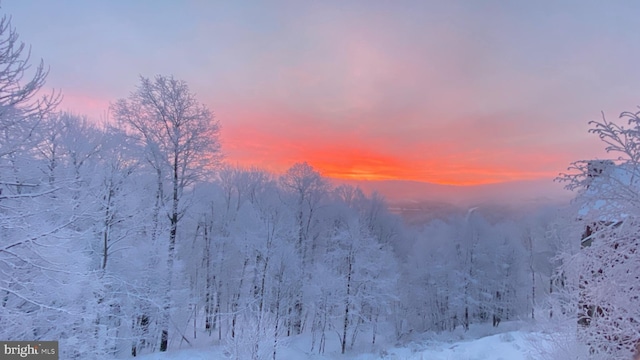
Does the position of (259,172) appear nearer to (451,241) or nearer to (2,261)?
(451,241)

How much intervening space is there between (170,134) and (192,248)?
1321 cm

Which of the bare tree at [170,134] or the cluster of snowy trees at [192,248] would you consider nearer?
the cluster of snowy trees at [192,248]

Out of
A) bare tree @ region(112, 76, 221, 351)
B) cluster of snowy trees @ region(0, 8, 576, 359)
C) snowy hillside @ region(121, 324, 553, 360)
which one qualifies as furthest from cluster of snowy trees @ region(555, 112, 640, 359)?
bare tree @ region(112, 76, 221, 351)

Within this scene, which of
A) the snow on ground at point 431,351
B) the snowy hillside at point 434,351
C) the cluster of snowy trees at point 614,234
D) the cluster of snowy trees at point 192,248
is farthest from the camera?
the snow on ground at point 431,351

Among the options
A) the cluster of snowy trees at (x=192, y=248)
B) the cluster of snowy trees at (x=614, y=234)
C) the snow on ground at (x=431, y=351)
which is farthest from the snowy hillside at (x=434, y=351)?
the cluster of snowy trees at (x=614, y=234)

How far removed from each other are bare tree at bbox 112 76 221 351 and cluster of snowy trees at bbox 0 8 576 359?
55 millimetres

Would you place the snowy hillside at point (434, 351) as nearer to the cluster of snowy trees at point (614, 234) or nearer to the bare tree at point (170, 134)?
the bare tree at point (170, 134)

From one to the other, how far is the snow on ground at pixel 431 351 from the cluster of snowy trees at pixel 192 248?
1.13 metres

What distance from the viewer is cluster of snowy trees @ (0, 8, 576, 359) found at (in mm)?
6301

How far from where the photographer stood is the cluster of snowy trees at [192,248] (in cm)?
630

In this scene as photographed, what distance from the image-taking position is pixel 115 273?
11.9m

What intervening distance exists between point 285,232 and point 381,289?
8446 mm

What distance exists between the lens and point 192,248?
23984mm

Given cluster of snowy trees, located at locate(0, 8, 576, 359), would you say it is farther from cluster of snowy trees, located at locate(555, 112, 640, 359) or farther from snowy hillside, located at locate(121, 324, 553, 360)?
cluster of snowy trees, located at locate(555, 112, 640, 359)
